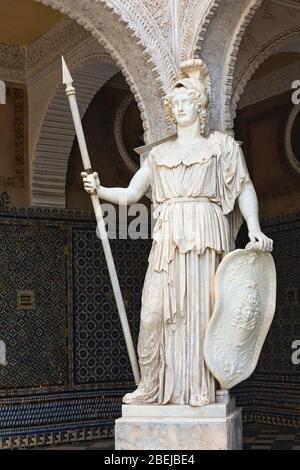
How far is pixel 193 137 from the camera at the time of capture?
3971 mm

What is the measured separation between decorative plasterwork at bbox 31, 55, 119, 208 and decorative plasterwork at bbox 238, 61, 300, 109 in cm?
138

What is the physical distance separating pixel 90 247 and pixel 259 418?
6.66 ft

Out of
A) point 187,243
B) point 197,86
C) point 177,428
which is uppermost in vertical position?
point 197,86

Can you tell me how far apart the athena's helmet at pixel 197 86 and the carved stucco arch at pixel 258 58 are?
40cm

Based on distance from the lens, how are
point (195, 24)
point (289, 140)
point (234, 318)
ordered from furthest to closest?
point (289, 140) < point (195, 24) < point (234, 318)

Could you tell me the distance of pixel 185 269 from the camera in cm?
383

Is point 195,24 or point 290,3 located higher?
point 290,3

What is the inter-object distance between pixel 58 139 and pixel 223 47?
92.9 inches

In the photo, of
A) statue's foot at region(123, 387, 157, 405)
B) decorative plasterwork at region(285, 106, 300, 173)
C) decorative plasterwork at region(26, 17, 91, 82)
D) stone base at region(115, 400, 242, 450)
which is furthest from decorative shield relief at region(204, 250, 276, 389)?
decorative plasterwork at region(285, 106, 300, 173)

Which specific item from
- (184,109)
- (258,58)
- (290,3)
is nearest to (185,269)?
(184,109)

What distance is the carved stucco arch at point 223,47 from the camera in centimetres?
425

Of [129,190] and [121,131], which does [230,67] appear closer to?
[129,190]

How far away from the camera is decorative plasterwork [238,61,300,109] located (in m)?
6.62

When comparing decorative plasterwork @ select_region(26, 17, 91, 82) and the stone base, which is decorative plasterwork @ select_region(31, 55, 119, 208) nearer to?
decorative plasterwork @ select_region(26, 17, 91, 82)
